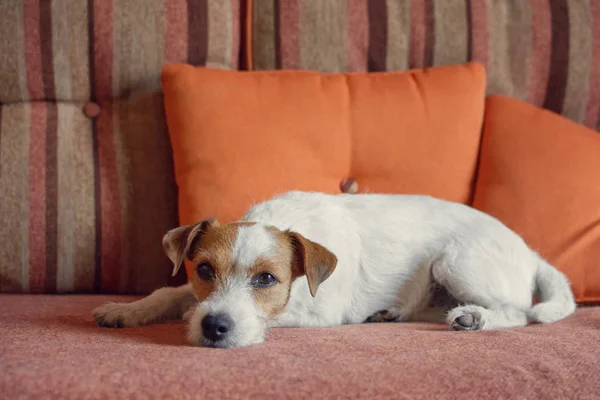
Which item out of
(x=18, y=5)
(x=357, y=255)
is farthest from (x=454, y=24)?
(x=18, y=5)

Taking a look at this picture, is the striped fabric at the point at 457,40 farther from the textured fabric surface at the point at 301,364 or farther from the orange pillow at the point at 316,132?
the textured fabric surface at the point at 301,364

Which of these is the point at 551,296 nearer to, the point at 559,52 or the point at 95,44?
the point at 559,52

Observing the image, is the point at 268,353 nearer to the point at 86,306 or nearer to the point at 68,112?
the point at 86,306

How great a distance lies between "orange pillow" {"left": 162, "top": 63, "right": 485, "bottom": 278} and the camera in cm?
225

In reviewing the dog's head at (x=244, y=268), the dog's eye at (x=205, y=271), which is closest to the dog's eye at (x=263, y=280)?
the dog's head at (x=244, y=268)

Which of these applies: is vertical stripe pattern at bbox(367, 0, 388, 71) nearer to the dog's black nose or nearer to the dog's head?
the dog's head

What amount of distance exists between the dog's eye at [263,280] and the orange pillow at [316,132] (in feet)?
Answer: 1.74

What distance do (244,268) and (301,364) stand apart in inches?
17.8

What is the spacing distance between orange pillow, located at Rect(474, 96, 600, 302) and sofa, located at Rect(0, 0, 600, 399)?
13 millimetres

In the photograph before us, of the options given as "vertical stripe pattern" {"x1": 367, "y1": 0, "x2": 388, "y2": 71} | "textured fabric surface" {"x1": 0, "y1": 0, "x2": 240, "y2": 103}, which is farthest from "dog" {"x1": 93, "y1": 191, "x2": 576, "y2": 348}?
"textured fabric surface" {"x1": 0, "y1": 0, "x2": 240, "y2": 103}

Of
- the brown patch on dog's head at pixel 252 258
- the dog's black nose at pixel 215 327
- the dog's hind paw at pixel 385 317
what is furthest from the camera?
the dog's hind paw at pixel 385 317

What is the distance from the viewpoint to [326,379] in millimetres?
1233

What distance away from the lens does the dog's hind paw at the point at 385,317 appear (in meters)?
2.10

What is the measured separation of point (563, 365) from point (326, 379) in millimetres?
551
